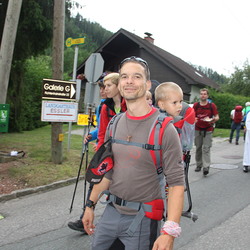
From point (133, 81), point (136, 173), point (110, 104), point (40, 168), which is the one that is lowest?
point (40, 168)

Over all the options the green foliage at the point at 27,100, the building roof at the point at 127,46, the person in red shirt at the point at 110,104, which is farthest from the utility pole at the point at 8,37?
the building roof at the point at 127,46

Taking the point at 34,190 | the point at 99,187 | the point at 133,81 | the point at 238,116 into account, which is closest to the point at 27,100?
the point at 238,116

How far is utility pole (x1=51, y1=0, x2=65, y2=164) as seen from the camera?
751 centimetres

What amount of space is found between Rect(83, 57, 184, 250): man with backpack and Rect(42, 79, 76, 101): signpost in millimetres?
5700

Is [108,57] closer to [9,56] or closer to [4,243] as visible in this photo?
[9,56]

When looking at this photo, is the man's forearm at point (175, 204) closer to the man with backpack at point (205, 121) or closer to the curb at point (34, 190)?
the curb at point (34, 190)

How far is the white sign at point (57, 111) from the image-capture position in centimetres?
752

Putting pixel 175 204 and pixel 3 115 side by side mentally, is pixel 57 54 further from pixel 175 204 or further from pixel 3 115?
pixel 175 204

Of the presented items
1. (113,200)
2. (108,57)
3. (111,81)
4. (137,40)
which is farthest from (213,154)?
(108,57)

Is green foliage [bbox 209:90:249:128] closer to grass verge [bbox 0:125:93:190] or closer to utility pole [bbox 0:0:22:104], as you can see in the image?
grass verge [bbox 0:125:93:190]

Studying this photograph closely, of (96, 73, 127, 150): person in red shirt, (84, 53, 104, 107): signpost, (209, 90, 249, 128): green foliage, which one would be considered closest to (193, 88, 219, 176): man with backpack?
(84, 53, 104, 107): signpost

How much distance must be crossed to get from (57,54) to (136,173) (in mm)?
6268

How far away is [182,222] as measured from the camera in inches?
173

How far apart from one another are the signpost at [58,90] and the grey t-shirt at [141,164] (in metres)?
5.75
